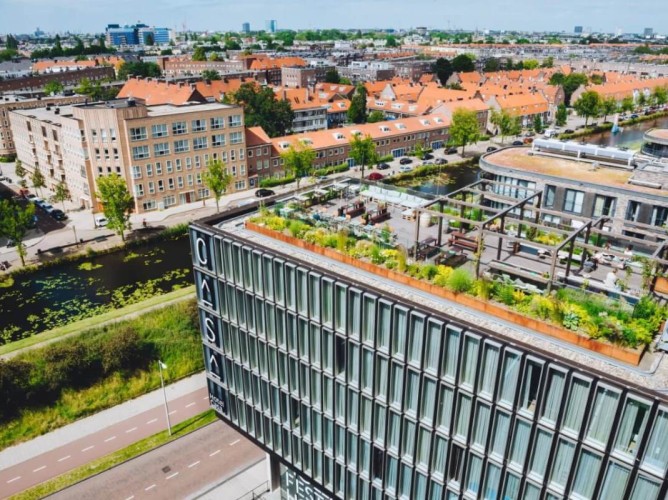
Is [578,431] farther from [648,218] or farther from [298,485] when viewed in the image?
[648,218]

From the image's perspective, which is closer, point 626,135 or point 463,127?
point 463,127

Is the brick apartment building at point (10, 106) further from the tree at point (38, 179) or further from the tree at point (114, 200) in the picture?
the tree at point (114, 200)

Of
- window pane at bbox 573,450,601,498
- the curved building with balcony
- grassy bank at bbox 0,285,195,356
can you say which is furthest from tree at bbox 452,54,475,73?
window pane at bbox 573,450,601,498

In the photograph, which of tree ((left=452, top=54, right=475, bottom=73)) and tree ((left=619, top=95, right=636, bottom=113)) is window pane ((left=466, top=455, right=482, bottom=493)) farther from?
tree ((left=452, top=54, right=475, bottom=73))

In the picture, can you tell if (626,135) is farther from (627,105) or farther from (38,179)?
(38,179)

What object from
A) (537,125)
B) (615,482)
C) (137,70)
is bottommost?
(537,125)

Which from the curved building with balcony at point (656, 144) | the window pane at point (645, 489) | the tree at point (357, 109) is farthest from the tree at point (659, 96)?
the window pane at point (645, 489)

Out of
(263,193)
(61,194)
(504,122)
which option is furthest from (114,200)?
(504,122)
